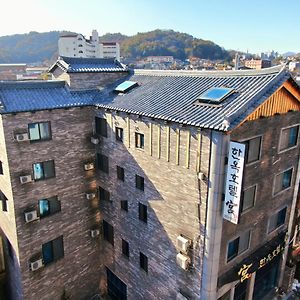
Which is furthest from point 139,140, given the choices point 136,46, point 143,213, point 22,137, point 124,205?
point 136,46

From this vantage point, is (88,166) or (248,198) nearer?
(248,198)

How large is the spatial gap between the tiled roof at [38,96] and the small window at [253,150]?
11457 millimetres

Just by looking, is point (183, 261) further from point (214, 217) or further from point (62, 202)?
point (62, 202)

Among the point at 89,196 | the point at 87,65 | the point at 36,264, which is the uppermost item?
the point at 87,65

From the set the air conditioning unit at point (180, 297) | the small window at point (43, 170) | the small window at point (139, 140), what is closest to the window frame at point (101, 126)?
the small window at point (139, 140)

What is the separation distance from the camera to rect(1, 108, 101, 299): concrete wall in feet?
59.3

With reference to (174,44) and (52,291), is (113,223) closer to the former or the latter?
(52,291)

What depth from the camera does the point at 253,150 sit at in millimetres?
15305

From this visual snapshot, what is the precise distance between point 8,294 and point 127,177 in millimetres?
15389

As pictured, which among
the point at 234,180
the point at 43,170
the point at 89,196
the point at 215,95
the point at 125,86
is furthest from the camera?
the point at 89,196

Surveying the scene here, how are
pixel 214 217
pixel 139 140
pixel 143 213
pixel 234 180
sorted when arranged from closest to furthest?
1. pixel 234 180
2. pixel 214 217
3. pixel 139 140
4. pixel 143 213

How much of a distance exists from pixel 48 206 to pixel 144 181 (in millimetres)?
7378

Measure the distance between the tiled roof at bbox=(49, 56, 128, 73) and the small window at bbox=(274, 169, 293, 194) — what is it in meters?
14.4

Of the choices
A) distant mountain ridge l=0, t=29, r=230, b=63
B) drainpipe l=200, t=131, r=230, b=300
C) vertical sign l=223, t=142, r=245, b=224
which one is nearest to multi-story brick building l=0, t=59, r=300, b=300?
drainpipe l=200, t=131, r=230, b=300
